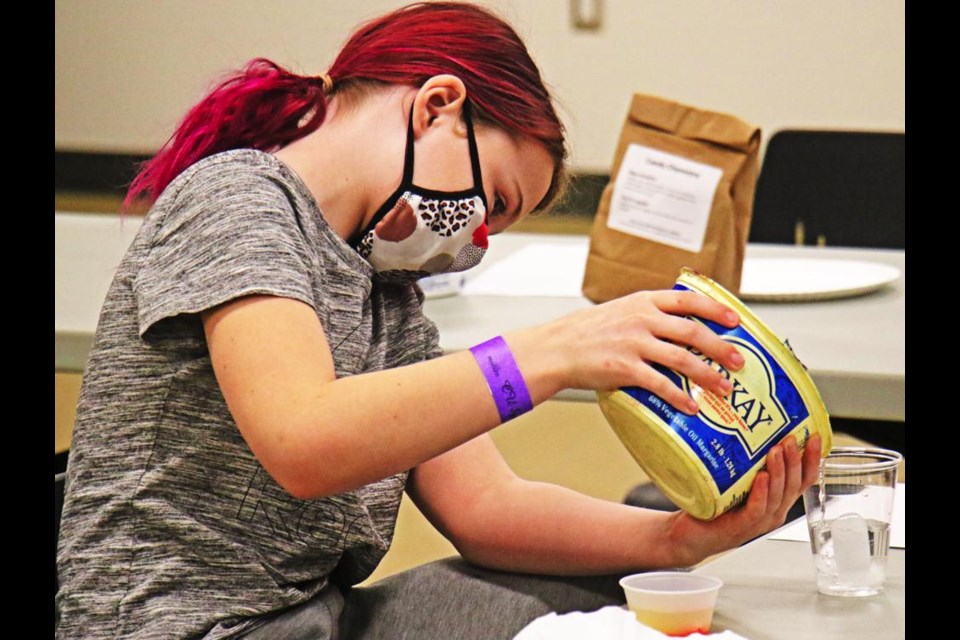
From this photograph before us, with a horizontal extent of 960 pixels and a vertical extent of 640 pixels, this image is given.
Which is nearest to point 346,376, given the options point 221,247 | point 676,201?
point 221,247

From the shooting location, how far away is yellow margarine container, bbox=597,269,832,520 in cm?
83

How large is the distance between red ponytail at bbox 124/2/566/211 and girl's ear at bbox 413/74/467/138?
2 centimetres

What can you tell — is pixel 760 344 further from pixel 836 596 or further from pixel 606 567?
pixel 606 567

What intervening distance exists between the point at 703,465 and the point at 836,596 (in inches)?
8.6

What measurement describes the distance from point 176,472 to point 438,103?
38cm

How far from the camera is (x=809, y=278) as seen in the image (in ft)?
6.42

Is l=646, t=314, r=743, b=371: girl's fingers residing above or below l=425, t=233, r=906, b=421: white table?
above

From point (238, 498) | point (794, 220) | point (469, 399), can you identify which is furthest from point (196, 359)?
point (794, 220)

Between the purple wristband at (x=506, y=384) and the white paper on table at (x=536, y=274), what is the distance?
1.01 metres

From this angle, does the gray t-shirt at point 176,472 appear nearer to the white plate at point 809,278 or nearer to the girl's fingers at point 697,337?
the girl's fingers at point 697,337

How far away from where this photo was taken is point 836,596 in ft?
3.19

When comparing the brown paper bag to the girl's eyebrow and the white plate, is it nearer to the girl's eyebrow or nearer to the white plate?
the white plate

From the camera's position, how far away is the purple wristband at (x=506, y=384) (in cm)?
88

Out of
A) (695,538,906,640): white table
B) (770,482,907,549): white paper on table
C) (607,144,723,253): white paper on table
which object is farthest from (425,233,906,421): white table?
(695,538,906,640): white table
